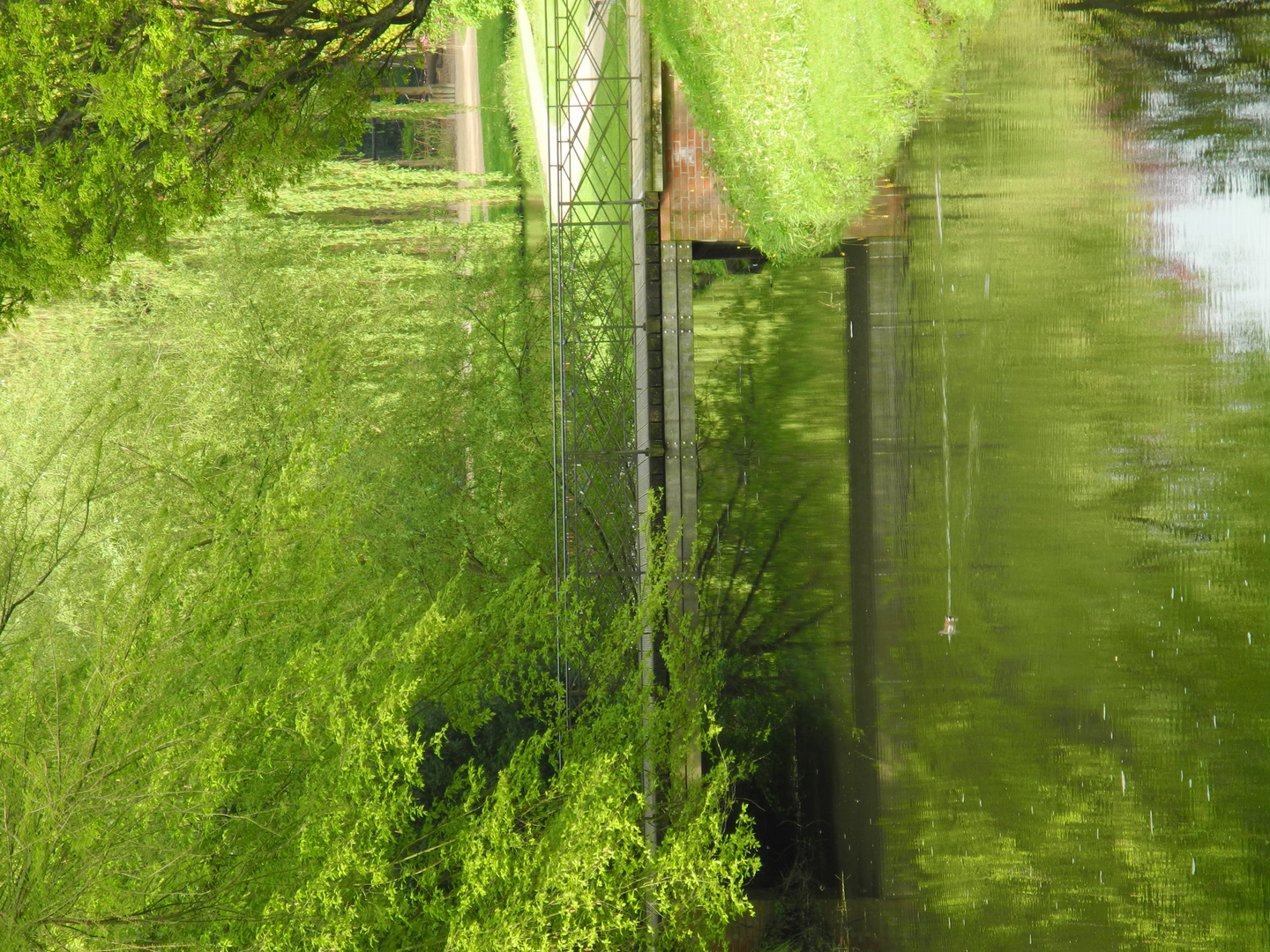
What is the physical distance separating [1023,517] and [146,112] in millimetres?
7509

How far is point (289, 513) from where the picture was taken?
6.46 m

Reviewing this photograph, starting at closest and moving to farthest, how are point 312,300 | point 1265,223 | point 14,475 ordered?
point 1265,223, point 14,475, point 312,300

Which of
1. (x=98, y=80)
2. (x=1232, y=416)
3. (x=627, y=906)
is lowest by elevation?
(x=627, y=906)

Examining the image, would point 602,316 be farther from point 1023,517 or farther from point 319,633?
point 1023,517

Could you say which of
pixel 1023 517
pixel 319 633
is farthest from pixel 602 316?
pixel 1023 517

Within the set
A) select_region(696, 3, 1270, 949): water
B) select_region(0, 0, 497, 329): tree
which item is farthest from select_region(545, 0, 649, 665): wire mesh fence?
select_region(0, 0, 497, 329): tree

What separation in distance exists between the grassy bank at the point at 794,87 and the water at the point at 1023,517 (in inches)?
18.0

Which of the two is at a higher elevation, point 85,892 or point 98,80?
point 98,80

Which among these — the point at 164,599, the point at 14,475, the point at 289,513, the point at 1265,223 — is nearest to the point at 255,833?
the point at 164,599

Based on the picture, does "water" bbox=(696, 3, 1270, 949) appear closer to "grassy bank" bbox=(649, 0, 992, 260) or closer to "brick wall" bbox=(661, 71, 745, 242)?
"grassy bank" bbox=(649, 0, 992, 260)

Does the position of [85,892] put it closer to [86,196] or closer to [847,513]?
[86,196]

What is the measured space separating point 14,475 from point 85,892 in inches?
275

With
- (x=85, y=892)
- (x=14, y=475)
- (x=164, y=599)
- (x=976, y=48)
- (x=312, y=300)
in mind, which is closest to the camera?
(x=85, y=892)

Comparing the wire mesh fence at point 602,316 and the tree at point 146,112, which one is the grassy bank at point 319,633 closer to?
the wire mesh fence at point 602,316
